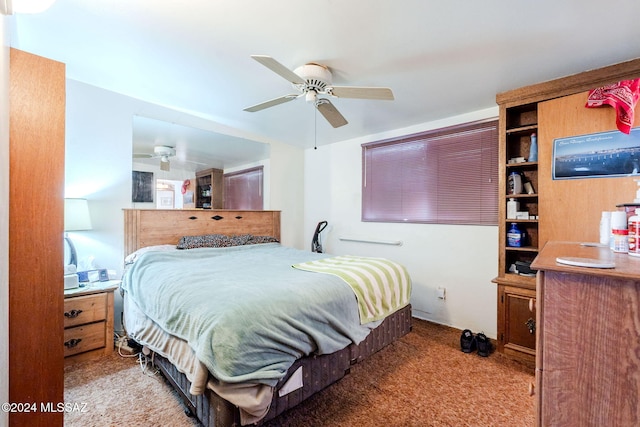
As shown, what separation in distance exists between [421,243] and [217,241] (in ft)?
7.94

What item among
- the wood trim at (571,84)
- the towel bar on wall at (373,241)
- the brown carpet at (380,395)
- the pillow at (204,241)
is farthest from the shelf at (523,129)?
the pillow at (204,241)

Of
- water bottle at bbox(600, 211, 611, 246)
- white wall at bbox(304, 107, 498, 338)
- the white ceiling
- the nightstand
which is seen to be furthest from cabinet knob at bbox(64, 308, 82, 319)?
water bottle at bbox(600, 211, 611, 246)

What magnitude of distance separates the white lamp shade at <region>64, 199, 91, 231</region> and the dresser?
115 inches

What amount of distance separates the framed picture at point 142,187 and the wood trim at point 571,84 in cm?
353

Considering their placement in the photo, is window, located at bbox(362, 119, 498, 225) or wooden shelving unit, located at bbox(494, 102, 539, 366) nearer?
wooden shelving unit, located at bbox(494, 102, 539, 366)

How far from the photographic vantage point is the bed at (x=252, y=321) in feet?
4.17

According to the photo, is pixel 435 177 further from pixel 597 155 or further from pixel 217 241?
pixel 217 241

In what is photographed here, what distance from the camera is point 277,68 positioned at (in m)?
1.61

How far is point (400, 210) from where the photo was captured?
137 inches

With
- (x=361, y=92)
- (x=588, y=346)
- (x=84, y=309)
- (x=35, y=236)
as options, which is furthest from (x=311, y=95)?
(x=84, y=309)

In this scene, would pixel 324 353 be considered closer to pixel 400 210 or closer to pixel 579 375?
pixel 579 375

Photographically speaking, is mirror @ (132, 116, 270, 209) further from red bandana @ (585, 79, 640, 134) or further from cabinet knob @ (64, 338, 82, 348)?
red bandana @ (585, 79, 640, 134)

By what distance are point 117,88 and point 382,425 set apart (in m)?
3.47

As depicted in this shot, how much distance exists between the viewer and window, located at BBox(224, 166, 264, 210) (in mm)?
3639
